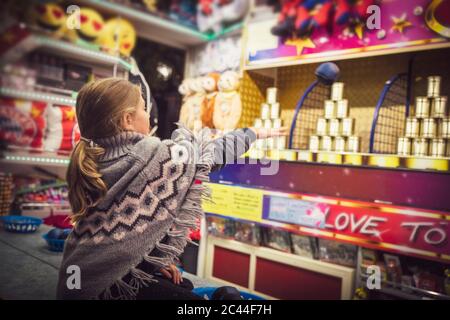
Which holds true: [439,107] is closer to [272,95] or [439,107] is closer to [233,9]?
[272,95]

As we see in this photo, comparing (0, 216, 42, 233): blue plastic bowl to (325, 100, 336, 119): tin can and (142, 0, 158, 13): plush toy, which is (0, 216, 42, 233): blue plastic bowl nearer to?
(325, 100, 336, 119): tin can

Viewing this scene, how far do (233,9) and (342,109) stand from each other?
1.46 metres

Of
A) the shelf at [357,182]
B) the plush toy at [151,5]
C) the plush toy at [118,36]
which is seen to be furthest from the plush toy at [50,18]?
the shelf at [357,182]

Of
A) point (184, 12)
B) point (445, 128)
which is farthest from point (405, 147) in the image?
point (184, 12)

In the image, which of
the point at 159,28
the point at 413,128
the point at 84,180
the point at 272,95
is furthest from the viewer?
the point at 159,28

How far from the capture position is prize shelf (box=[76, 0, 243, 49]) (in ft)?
10.3

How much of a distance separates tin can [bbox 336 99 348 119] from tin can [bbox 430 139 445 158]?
0.53 metres

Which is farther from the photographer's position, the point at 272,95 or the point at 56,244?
the point at 272,95

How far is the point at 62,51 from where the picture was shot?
235cm

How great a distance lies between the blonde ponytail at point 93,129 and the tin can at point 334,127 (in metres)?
1.65

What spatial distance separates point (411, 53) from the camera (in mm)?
Result: 2303

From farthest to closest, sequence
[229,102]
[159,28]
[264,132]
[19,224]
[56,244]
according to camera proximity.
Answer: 1. [159,28]
2. [229,102]
3. [19,224]
4. [56,244]
5. [264,132]

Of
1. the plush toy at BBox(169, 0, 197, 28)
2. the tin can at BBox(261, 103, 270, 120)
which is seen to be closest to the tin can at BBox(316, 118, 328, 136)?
the tin can at BBox(261, 103, 270, 120)
